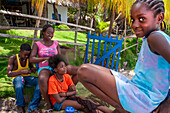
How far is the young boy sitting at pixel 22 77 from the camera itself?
2.63 m

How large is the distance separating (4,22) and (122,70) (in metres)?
8.12

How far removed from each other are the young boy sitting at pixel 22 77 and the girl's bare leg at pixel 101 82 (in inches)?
58.9

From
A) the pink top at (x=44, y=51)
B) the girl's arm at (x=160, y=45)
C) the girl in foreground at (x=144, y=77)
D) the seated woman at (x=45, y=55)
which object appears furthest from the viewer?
the pink top at (x=44, y=51)

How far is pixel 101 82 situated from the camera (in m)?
1.43

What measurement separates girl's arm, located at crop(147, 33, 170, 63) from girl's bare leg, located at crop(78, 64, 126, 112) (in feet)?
1.53

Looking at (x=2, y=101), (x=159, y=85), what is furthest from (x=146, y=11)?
(x=2, y=101)

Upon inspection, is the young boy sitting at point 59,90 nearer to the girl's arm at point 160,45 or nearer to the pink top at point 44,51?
the pink top at point 44,51

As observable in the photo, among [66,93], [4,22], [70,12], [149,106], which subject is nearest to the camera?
[149,106]

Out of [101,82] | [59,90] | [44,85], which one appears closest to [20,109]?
[44,85]

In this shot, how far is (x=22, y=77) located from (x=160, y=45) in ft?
7.93

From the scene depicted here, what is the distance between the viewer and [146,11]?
4.56 feet

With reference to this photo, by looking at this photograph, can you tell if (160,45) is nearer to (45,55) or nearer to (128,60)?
(45,55)

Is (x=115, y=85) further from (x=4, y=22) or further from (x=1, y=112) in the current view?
(x=4, y=22)

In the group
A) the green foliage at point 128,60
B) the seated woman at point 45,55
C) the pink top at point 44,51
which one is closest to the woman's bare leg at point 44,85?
the seated woman at point 45,55
